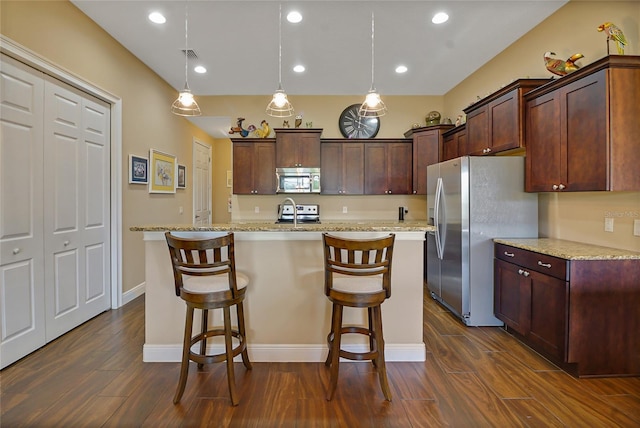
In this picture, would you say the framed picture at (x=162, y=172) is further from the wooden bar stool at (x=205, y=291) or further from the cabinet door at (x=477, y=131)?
the cabinet door at (x=477, y=131)

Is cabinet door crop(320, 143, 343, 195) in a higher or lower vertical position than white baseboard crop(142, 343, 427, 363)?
higher

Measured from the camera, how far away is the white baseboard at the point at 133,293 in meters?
3.61

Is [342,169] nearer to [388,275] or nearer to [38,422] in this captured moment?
[388,275]

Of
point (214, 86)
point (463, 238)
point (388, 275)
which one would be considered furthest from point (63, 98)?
point (463, 238)

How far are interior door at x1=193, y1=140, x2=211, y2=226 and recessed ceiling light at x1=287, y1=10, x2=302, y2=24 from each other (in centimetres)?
341

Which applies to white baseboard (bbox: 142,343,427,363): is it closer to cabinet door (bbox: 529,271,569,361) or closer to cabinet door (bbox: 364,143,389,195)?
cabinet door (bbox: 529,271,569,361)

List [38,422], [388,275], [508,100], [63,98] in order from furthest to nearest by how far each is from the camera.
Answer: [508,100], [63,98], [388,275], [38,422]

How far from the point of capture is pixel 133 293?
3789 millimetres

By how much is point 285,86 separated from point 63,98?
9.34ft

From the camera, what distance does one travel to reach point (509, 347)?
2648 mm

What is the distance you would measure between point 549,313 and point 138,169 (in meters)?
4.54

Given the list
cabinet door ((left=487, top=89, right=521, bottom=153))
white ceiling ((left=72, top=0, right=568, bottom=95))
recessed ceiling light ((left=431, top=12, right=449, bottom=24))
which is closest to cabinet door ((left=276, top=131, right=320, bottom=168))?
white ceiling ((left=72, top=0, right=568, bottom=95))

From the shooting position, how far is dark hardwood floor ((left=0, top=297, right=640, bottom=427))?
1.76 metres

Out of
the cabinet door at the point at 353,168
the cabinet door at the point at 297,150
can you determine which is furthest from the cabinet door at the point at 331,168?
the cabinet door at the point at 297,150
